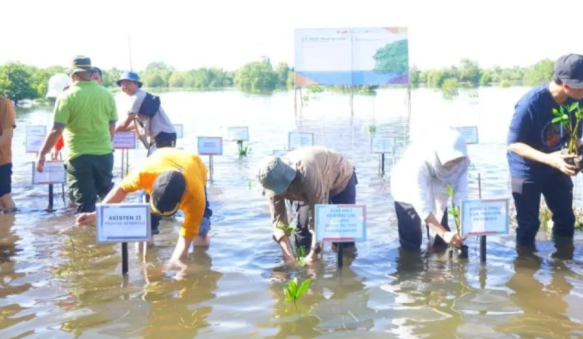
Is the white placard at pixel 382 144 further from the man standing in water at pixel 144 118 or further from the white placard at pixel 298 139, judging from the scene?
the man standing in water at pixel 144 118

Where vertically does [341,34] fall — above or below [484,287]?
above

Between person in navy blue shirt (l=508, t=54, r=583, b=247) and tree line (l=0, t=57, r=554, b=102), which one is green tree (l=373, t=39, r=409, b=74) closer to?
tree line (l=0, t=57, r=554, b=102)

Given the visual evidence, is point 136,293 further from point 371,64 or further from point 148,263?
point 371,64

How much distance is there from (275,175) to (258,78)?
58.2 meters

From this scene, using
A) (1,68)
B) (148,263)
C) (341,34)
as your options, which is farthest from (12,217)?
(1,68)

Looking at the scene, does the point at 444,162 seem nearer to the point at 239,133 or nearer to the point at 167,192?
the point at 167,192

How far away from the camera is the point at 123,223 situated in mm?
4613

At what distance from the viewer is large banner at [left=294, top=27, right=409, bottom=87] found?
2198cm

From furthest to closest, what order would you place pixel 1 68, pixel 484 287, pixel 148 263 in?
1. pixel 1 68
2. pixel 148 263
3. pixel 484 287

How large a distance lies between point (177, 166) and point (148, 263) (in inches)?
42.2

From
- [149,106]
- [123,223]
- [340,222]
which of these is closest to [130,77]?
→ [149,106]

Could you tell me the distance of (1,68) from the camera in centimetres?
3291

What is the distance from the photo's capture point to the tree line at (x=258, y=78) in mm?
33125

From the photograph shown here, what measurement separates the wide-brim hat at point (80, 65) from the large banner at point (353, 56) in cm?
1601
